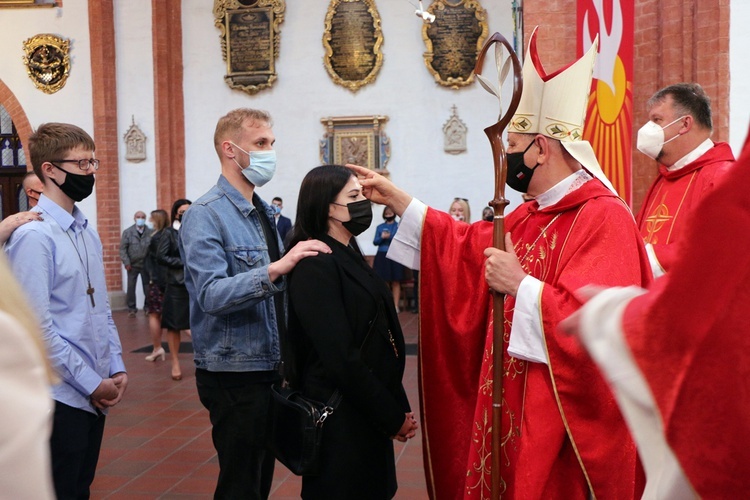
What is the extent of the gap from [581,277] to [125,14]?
1328 cm

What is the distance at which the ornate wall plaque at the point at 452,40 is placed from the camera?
551 inches

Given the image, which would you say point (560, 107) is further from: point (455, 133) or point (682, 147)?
point (455, 133)

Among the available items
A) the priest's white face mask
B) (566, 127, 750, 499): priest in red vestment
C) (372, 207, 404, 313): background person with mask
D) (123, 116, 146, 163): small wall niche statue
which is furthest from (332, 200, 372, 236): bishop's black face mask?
Answer: (123, 116, 146, 163): small wall niche statue

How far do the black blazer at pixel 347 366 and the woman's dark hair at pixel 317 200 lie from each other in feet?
0.26

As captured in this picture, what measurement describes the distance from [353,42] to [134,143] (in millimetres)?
4164

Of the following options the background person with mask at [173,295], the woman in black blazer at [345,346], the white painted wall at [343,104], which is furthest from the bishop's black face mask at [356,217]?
the white painted wall at [343,104]

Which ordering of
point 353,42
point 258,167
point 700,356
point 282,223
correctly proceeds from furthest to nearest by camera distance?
point 353,42 → point 282,223 → point 258,167 → point 700,356

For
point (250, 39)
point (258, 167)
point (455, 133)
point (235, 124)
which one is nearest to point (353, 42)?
point (250, 39)

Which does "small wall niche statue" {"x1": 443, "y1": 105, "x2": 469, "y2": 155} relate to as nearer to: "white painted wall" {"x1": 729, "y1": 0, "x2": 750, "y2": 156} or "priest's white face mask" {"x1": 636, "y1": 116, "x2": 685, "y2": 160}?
"white painted wall" {"x1": 729, "y1": 0, "x2": 750, "y2": 156}

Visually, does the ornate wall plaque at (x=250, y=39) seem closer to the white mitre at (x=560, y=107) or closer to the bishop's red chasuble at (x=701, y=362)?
the white mitre at (x=560, y=107)

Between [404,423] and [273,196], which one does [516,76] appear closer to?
[404,423]

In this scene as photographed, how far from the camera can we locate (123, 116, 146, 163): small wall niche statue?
45.8 ft

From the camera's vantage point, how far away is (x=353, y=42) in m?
14.2

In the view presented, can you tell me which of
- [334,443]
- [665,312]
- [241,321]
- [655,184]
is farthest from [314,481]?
[655,184]
